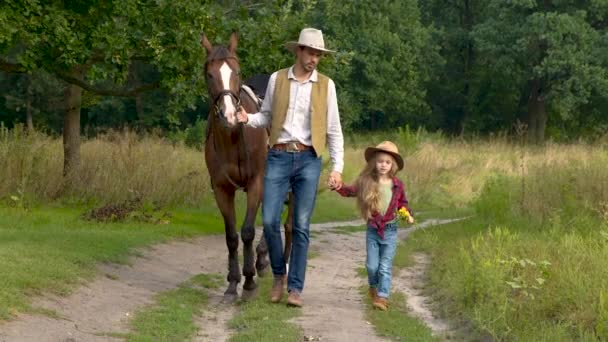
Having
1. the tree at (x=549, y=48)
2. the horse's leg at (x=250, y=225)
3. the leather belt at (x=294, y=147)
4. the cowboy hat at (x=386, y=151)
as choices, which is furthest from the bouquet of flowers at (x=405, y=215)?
the tree at (x=549, y=48)

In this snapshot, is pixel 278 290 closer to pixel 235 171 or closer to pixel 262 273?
pixel 235 171

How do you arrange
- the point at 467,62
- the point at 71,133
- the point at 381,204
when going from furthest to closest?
1. the point at 467,62
2. the point at 71,133
3. the point at 381,204

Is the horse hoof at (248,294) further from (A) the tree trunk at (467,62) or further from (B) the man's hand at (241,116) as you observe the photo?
(A) the tree trunk at (467,62)

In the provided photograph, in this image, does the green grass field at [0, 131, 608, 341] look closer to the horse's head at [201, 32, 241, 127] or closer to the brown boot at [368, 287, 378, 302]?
the brown boot at [368, 287, 378, 302]

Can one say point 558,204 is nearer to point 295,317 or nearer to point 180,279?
point 180,279

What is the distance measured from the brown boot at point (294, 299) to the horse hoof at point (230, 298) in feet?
2.58

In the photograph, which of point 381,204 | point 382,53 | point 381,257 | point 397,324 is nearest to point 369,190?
point 381,204

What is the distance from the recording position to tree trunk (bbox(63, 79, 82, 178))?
61.9ft

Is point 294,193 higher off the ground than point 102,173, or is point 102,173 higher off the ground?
point 294,193

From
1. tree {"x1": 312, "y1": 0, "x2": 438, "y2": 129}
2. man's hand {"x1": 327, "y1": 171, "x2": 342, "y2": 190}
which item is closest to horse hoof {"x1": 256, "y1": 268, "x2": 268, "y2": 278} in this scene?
man's hand {"x1": 327, "y1": 171, "x2": 342, "y2": 190}

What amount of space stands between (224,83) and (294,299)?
2156mm

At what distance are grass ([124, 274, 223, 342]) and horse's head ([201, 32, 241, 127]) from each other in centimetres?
183

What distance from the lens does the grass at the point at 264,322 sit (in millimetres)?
8742

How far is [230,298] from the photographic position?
10836 mm
